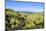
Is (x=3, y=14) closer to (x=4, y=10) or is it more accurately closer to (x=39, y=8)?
(x=4, y=10)

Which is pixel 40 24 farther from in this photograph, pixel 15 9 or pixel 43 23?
pixel 15 9

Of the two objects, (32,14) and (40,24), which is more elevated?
(32,14)

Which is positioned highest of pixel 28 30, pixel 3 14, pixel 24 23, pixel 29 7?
pixel 29 7

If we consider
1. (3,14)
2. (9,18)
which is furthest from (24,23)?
(3,14)

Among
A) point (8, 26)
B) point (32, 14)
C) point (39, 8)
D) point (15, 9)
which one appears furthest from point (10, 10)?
point (39, 8)

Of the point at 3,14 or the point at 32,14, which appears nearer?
the point at 3,14

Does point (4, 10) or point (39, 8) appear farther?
point (39, 8)
